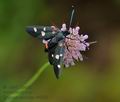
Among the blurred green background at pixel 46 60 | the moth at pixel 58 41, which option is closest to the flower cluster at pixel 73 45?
the moth at pixel 58 41

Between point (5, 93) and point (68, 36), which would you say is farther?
point (5, 93)

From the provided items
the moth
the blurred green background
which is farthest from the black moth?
the blurred green background

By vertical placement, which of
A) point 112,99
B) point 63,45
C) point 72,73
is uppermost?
point 72,73

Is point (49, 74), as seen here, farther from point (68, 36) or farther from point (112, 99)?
point (68, 36)

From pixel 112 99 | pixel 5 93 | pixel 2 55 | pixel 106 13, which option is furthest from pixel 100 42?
pixel 5 93

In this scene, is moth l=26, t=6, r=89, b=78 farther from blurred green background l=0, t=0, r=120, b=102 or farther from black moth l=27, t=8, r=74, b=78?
blurred green background l=0, t=0, r=120, b=102

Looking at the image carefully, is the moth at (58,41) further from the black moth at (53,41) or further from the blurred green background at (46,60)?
the blurred green background at (46,60)
